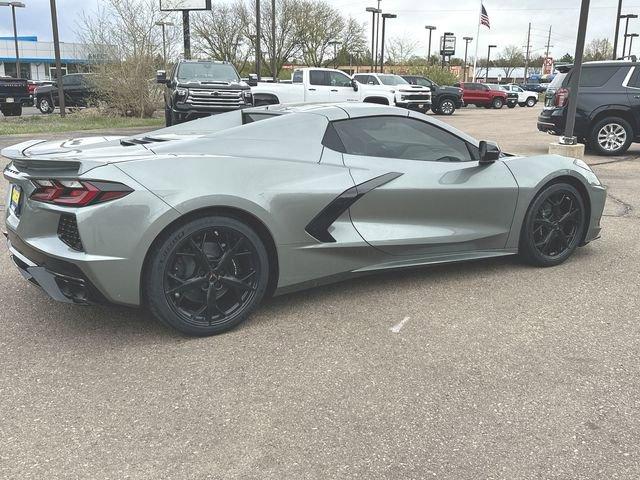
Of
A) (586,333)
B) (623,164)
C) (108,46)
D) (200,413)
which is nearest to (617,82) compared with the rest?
(623,164)

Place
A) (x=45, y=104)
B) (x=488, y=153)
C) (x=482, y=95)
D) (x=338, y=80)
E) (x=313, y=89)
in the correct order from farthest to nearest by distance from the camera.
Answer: (x=482, y=95)
(x=45, y=104)
(x=338, y=80)
(x=313, y=89)
(x=488, y=153)

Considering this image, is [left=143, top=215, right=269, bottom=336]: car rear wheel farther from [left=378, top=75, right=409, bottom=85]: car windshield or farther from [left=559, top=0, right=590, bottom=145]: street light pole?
[left=378, top=75, right=409, bottom=85]: car windshield

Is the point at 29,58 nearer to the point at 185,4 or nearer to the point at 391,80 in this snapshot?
the point at 185,4

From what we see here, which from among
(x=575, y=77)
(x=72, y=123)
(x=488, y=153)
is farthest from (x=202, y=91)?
(x=488, y=153)

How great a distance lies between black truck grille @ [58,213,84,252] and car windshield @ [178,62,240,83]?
45.1ft

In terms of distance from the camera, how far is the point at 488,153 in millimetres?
4477

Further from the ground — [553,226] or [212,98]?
[212,98]

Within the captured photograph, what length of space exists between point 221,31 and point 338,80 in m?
33.0

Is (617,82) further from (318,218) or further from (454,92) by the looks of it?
(454,92)

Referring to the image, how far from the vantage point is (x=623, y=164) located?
11.2m

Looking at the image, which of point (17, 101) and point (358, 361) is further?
point (17, 101)

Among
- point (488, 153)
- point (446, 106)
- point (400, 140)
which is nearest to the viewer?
point (400, 140)

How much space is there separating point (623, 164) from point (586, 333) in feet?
28.8

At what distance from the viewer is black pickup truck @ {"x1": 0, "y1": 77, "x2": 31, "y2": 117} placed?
22875 millimetres
